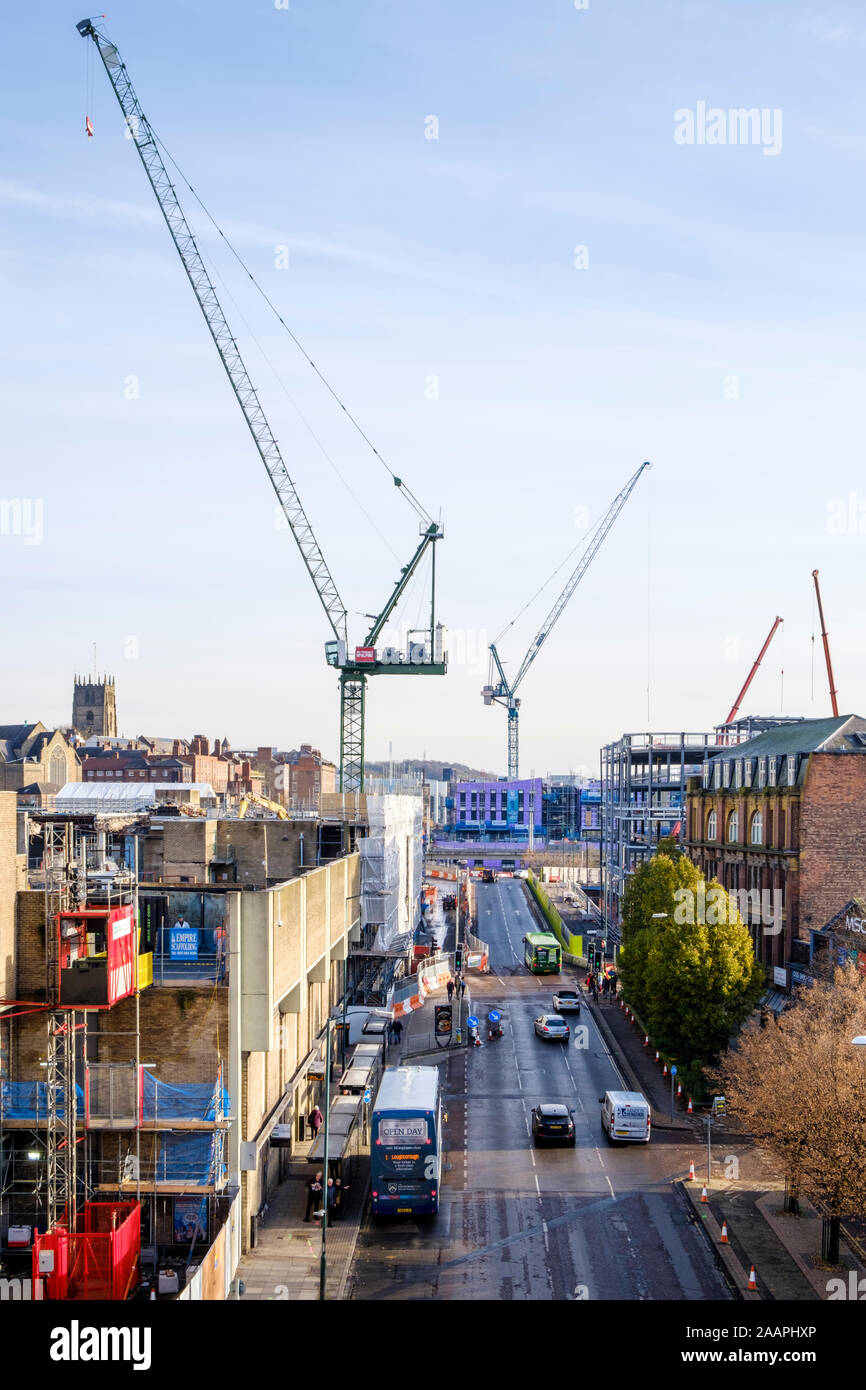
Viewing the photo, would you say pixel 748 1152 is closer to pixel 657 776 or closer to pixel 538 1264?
pixel 538 1264

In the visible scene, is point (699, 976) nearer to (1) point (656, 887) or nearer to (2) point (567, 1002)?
(1) point (656, 887)

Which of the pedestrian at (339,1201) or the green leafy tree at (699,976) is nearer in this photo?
the pedestrian at (339,1201)

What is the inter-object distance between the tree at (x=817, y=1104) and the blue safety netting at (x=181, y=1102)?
13.8 m

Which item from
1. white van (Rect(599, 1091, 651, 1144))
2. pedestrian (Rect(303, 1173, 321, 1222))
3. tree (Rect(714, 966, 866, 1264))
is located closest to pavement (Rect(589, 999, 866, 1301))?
tree (Rect(714, 966, 866, 1264))

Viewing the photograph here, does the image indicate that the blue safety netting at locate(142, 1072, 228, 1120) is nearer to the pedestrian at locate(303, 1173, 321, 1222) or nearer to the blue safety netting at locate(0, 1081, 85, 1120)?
the blue safety netting at locate(0, 1081, 85, 1120)

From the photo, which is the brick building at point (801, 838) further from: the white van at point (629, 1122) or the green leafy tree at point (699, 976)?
the white van at point (629, 1122)

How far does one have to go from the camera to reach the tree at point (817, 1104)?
87.8 feet

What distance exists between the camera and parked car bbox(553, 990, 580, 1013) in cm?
6234

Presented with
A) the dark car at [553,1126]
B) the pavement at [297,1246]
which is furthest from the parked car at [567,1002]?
the pavement at [297,1246]

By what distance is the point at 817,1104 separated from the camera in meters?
27.6

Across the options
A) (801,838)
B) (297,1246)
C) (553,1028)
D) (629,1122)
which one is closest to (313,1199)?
(297,1246)

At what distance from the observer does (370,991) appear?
63.9 m

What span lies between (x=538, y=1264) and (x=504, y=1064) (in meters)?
22.4

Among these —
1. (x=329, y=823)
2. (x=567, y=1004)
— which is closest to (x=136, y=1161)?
(x=329, y=823)
